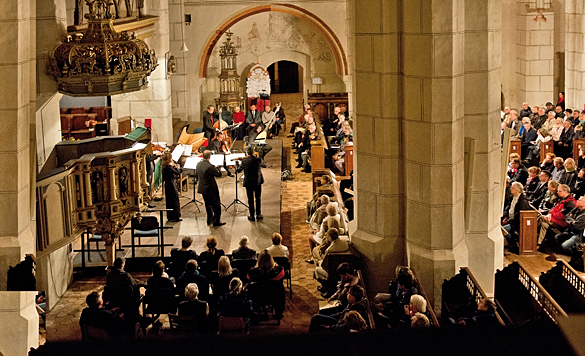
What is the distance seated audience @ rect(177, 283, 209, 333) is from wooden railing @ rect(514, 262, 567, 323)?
3230 millimetres

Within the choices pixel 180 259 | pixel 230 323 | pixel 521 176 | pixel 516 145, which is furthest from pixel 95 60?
pixel 516 145

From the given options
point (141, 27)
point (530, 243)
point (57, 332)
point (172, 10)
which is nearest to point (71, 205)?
point (57, 332)

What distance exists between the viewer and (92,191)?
909cm

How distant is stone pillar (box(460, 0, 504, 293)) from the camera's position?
25.7 feet

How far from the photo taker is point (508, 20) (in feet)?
69.8

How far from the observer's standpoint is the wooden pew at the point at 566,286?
280 inches

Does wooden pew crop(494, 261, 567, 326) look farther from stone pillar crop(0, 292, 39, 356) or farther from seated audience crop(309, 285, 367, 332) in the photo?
stone pillar crop(0, 292, 39, 356)

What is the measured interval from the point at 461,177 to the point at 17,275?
15.1 feet

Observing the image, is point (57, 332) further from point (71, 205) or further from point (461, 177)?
point (461, 177)

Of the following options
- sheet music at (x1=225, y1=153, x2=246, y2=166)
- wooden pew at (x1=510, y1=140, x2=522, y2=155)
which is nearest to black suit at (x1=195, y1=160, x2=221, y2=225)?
sheet music at (x1=225, y1=153, x2=246, y2=166)

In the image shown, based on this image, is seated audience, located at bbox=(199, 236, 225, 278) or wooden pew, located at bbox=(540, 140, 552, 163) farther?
wooden pew, located at bbox=(540, 140, 552, 163)

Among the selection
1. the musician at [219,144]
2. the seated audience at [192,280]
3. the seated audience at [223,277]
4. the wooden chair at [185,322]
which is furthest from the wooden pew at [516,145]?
the wooden chair at [185,322]

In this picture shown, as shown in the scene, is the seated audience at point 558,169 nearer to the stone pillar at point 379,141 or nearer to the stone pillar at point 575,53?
the stone pillar at point 379,141

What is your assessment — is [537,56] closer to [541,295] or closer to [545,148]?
[545,148]
